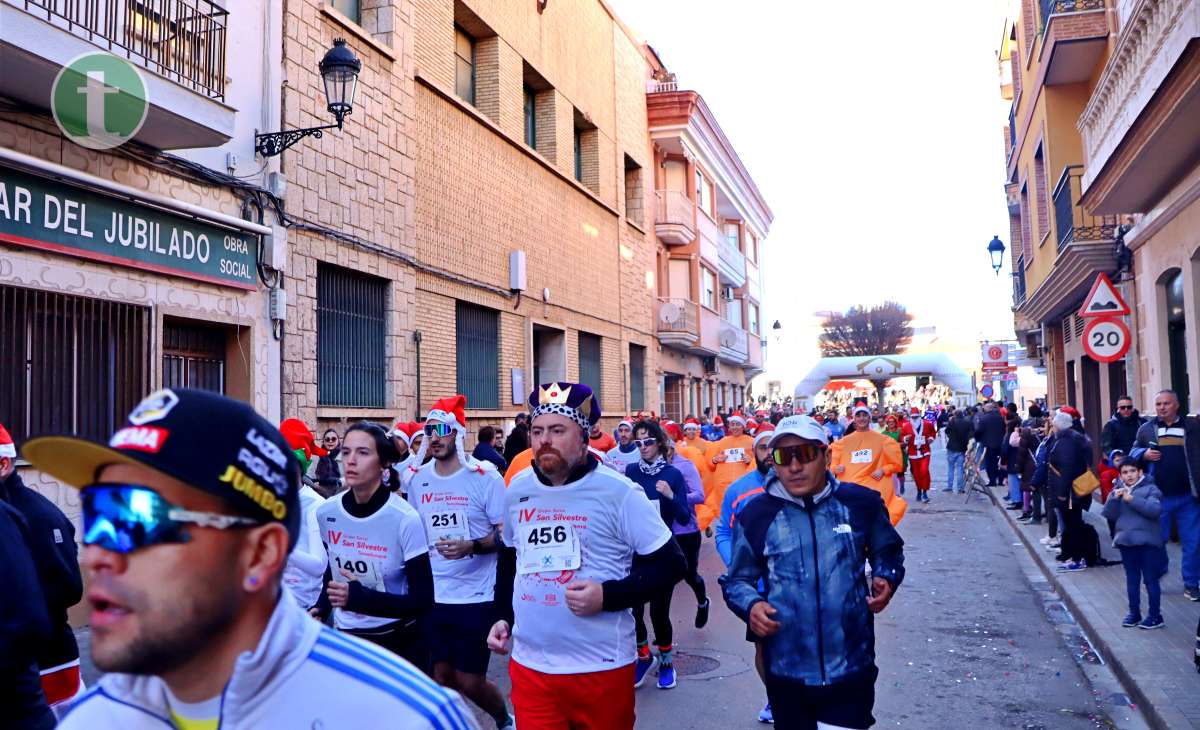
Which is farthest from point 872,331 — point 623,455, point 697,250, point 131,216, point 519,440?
point 131,216

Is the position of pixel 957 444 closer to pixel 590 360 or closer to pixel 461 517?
pixel 590 360

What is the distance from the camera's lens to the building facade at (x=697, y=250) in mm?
29266

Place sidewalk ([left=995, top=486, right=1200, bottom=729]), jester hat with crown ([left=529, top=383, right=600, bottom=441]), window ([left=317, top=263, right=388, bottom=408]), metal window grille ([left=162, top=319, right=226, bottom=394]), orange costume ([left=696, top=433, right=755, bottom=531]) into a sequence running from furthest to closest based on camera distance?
1. window ([left=317, top=263, right=388, bottom=408])
2. orange costume ([left=696, top=433, right=755, bottom=531])
3. metal window grille ([left=162, top=319, right=226, bottom=394])
4. sidewalk ([left=995, top=486, right=1200, bottom=729])
5. jester hat with crown ([left=529, top=383, right=600, bottom=441])

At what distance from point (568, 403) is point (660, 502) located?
147 inches

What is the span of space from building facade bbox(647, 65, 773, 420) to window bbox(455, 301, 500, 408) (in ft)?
36.8

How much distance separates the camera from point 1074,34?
15.6 metres

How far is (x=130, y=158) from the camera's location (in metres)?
9.74

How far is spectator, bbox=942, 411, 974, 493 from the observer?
858 inches

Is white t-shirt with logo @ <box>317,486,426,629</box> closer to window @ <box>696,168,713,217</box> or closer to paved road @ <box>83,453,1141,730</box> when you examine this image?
paved road @ <box>83,453,1141,730</box>

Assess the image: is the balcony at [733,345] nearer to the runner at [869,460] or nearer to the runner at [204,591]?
the runner at [869,460]

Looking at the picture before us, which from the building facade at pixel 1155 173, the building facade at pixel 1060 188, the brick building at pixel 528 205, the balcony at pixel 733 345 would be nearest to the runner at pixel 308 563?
the building facade at pixel 1155 173

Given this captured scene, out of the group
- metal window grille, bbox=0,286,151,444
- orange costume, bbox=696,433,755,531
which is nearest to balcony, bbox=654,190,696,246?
orange costume, bbox=696,433,755,531

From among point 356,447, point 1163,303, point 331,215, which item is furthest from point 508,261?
point 356,447

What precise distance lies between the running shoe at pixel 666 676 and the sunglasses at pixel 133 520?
20.2 ft
